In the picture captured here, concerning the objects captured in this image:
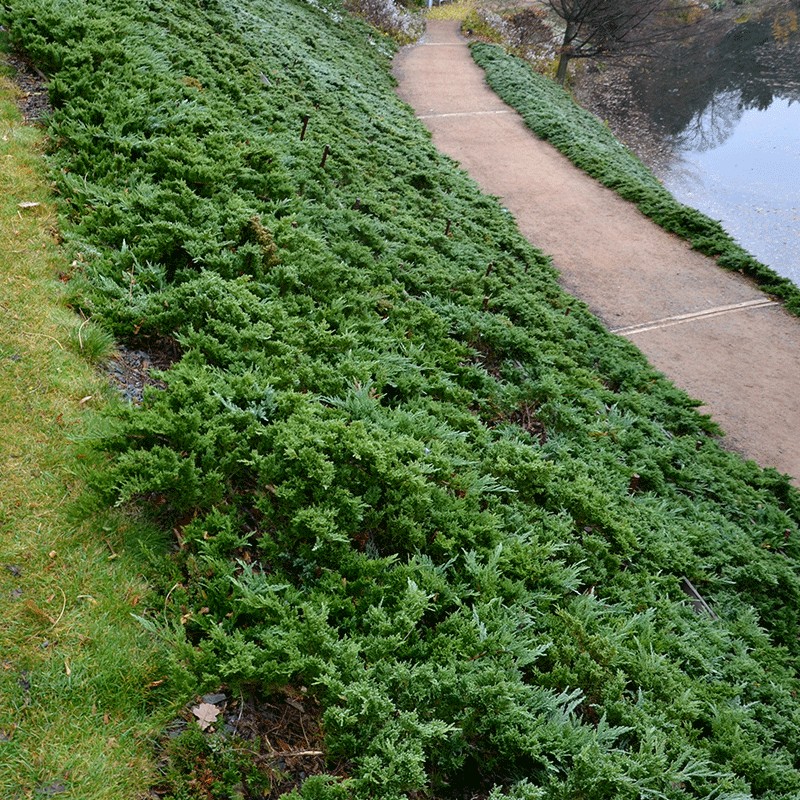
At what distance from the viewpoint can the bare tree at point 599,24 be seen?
2367cm

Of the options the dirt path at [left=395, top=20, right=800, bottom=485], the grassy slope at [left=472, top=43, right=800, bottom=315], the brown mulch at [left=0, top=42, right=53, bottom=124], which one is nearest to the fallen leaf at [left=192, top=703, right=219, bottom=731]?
the brown mulch at [left=0, top=42, right=53, bottom=124]

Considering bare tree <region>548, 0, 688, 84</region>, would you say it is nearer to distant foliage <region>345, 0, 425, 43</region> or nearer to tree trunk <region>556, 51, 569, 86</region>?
tree trunk <region>556, 51, 569, 86</region>

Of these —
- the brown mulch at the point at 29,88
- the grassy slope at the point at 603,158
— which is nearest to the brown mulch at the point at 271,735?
the brown mulch at the point at 29,88

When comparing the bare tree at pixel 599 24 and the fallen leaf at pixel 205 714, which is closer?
the fallen leaf at pixel 205 714

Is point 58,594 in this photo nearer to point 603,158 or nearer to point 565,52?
point 603,158

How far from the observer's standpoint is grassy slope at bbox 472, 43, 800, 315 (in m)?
11.4

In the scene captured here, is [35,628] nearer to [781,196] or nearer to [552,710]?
[552,710]

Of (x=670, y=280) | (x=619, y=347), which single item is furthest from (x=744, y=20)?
(x=619, y=347)

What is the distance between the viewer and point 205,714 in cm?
280

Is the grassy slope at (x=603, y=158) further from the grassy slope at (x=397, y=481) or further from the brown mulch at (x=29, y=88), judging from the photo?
the brown mulch at (x=29, y=88)

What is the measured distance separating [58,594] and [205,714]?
2.85ft

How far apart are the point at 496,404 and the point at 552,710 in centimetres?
287

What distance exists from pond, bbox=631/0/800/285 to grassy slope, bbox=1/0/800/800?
10.3 metres

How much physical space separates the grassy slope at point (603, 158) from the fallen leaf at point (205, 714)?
10636 millimetres
